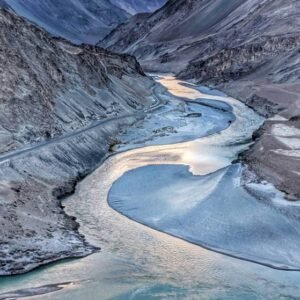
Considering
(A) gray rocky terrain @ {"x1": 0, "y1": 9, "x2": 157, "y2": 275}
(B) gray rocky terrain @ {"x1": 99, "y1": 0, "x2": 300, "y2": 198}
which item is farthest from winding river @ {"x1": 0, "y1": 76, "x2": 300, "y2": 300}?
(B) gray rocky terrain @ {"x1": 99, "y1": 0, "x2": 300, "y2": 198}

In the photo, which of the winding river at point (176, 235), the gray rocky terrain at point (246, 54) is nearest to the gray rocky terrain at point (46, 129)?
the winding river at point (176, 235)

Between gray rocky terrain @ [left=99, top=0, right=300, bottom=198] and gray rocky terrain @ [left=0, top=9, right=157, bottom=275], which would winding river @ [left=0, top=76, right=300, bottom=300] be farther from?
gray rocky terrain @ [left=99, top=0, right=300, bottom=198]

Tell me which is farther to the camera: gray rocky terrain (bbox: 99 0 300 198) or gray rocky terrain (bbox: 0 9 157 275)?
gray rocky terrain (bbox: 99 0 300 198)

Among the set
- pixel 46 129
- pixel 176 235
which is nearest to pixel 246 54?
pixel 46 129

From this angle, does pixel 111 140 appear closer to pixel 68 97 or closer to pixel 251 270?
pixel 68 97

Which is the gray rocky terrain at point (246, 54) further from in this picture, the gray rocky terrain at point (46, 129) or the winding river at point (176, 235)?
the gray rocky terrain at point (46, 129)

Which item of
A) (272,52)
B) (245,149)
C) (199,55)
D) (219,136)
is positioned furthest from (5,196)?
(199,55)
